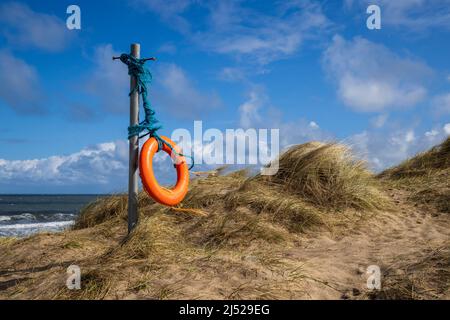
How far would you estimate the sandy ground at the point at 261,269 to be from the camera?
3453 mm

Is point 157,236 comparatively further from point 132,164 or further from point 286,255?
point 286,255

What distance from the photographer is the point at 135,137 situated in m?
4.72

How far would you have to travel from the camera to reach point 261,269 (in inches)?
149

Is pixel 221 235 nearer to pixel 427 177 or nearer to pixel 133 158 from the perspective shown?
pixel 133 158

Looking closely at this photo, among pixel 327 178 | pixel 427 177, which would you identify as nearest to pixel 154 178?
pixel 327 178

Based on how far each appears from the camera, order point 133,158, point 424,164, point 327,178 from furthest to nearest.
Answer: point 424,164
point 327,178
point 133,158

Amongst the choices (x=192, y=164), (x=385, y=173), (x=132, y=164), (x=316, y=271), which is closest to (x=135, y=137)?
(x=132, y=164)

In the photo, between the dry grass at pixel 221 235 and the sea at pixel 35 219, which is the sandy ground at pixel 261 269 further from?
the sea at pixel 35 219

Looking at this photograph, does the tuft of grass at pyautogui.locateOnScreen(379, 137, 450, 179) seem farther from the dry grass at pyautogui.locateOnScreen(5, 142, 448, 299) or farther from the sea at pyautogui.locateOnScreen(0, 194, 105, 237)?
the sea at pyautogui.locateOnScreen(0, 194, 105, 237)

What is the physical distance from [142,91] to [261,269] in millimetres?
2422

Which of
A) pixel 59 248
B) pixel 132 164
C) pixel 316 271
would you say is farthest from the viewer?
pixel 59 248

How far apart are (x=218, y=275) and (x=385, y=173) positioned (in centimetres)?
654

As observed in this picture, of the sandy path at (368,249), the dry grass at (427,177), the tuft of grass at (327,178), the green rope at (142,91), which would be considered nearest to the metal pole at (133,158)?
the green rope at (142,91)
